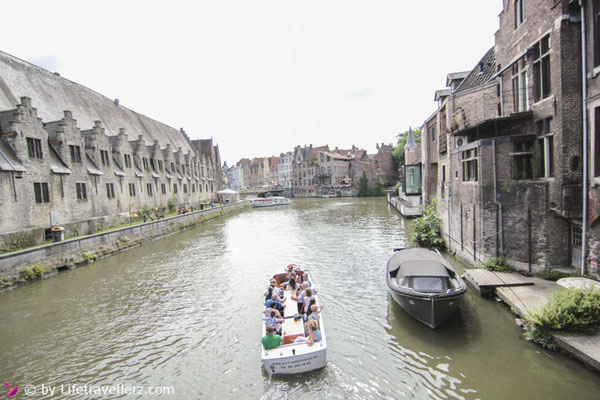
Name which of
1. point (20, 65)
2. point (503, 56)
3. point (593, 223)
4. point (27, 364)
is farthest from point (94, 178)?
point (593, 223)

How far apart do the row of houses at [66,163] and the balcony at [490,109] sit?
25.1 metres

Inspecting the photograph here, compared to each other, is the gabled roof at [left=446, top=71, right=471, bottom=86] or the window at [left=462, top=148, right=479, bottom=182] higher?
the gabled roof at [left=446, top=71, right=471, bottom=86]

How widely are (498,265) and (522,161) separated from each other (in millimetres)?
4265

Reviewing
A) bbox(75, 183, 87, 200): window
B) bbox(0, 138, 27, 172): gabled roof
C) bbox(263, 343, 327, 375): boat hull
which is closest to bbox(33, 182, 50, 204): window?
bbox(0, 138, 27, 172): gabled roof

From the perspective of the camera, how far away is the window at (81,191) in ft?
83.8

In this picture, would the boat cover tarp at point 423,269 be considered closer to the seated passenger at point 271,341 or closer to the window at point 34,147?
the seated passenger at point 271,341

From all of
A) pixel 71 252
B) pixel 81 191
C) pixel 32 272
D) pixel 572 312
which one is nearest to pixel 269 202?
pixel 81 191

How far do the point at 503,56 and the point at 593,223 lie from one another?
877cm

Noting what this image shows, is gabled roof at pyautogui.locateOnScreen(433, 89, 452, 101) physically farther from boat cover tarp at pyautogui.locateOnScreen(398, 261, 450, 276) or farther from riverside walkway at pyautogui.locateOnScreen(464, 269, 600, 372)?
boat cover tarp at pyautogui.locateOnScreen(398, 261, 450, 276)

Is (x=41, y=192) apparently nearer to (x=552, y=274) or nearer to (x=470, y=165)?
(x=470, y=165)

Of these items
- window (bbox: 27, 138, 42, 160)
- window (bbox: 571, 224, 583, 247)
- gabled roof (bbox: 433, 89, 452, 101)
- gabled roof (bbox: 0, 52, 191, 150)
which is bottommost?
window (bbox: 571, 224, 583, 247)

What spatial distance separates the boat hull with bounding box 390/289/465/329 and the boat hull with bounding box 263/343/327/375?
11.8ft

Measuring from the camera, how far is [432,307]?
9773 millimetres

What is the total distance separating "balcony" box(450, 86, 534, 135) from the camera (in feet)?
42.4
